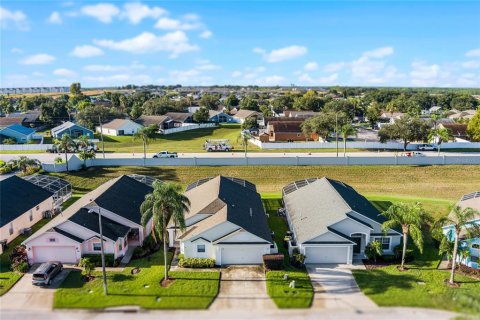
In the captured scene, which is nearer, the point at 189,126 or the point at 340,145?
the point at 340,145

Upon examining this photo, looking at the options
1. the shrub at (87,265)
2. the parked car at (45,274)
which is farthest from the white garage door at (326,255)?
the parked car at (45,274)

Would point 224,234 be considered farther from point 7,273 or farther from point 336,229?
point 7,273

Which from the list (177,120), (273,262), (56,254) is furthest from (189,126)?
(273,262)

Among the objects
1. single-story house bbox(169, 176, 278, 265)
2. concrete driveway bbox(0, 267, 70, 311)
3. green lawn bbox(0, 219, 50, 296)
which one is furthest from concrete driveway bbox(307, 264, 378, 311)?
green lawn bbox(0, 219, 50, 296)

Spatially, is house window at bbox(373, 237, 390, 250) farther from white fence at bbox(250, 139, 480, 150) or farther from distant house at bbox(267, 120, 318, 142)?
distant house at bbox(267, 120, 318, 142)

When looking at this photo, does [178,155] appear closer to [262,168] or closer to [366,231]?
[262,168]
